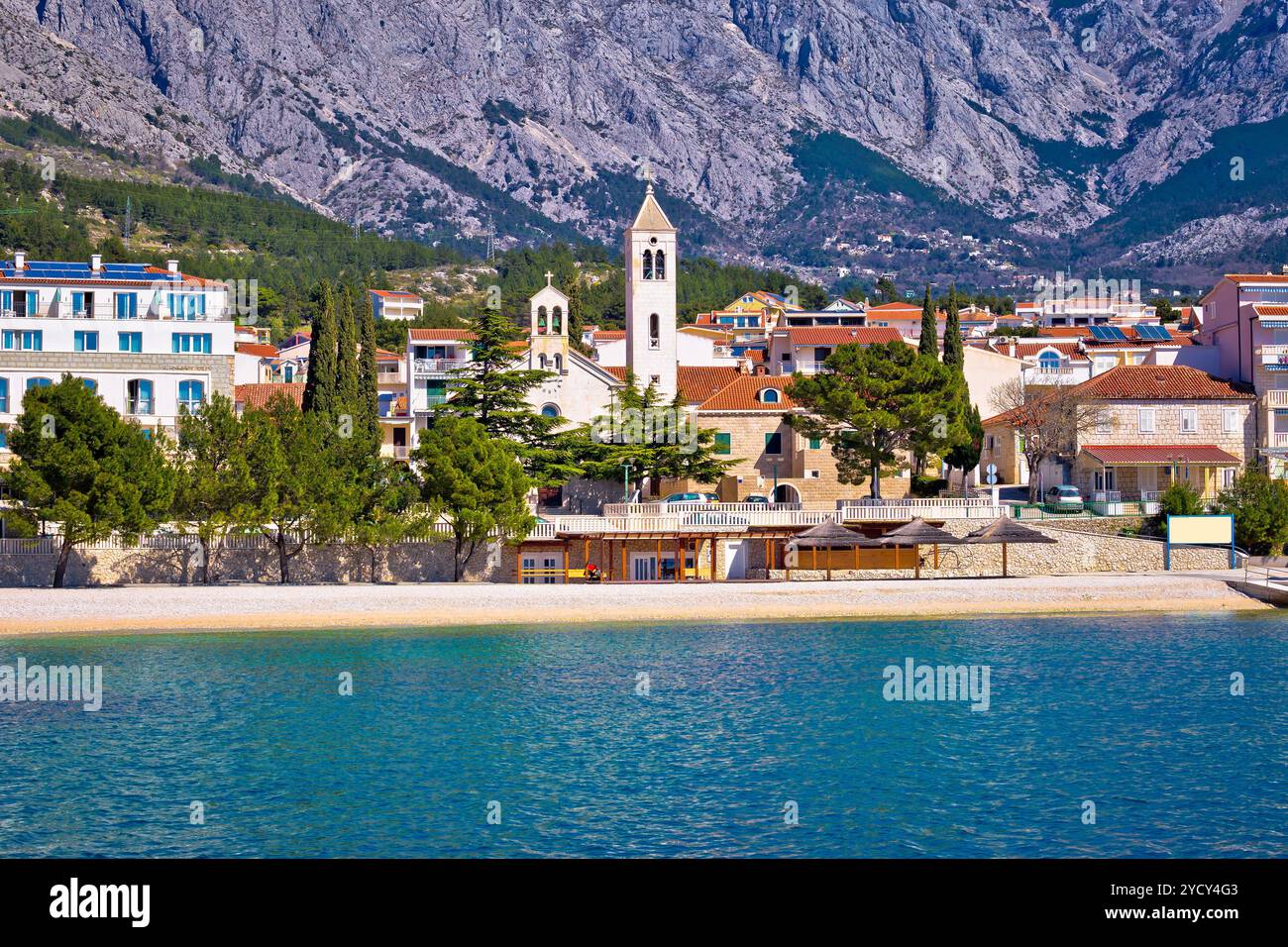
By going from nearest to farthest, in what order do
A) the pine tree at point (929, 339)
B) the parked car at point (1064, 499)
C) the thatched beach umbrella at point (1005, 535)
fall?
the thatched beach umbrella at point (1005, 535) < the parked car at point (1064, 499) < the pine tree at point (929, 339)

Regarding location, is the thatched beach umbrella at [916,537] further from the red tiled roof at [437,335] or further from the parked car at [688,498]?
the red tiled roof at [437,335]

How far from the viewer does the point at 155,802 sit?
83.5 ft

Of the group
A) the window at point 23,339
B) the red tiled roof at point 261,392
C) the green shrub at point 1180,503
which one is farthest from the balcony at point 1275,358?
the window at point 23,339

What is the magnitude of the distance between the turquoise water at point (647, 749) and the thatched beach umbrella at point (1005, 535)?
9.14 metres

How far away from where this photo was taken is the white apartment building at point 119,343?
196 ft

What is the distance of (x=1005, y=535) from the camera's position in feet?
181

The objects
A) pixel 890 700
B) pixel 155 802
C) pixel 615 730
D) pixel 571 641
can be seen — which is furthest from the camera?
pixel 571 641

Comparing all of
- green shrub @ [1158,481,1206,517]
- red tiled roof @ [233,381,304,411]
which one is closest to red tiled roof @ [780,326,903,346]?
green shrub @ [1158,481,1206,517]

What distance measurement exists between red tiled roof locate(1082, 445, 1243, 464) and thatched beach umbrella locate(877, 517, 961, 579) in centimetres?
1484
